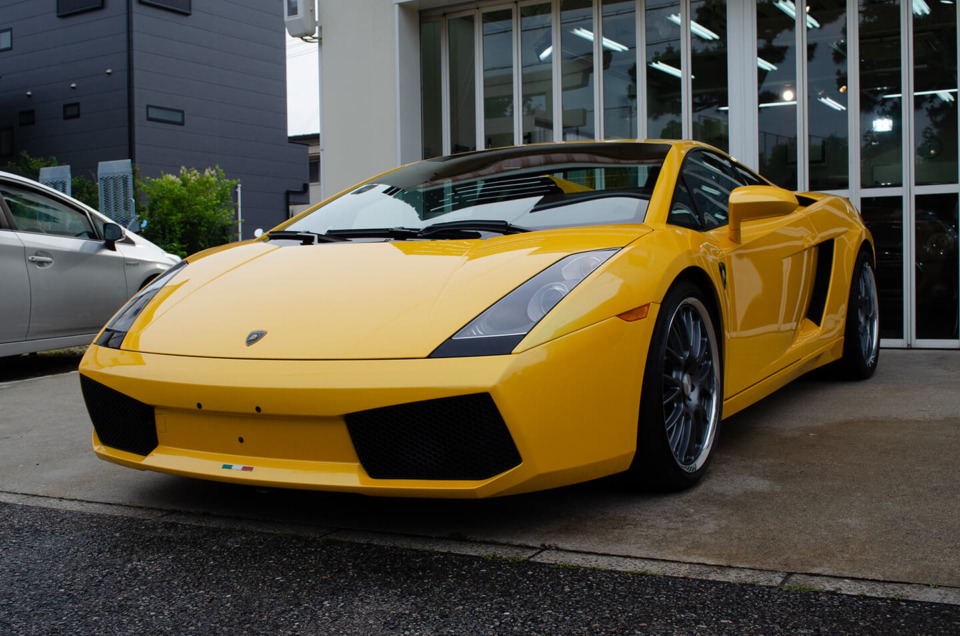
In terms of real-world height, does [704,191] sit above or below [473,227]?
above

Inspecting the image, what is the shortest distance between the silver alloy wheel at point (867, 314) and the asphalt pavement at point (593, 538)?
4.13 feet

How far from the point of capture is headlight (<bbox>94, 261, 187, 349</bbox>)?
259 cm

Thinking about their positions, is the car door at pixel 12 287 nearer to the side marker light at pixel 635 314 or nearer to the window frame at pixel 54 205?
the window frame at pixel 54 205

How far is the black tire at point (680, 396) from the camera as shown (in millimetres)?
2383

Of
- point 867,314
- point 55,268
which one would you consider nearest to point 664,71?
point 867,314

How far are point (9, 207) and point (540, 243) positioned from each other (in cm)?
435

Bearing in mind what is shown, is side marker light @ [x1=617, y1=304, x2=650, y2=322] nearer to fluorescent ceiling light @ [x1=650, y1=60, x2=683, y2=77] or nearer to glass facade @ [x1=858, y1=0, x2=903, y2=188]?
glass facade @ [x1=858, y1=0, x2=903, y2=188]

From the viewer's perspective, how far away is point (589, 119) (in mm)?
8133

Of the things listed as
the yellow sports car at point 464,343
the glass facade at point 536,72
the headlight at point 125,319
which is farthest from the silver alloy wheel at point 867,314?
the glass facade at point 536,72

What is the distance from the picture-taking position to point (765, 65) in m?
7.23

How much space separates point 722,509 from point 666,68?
236 inches

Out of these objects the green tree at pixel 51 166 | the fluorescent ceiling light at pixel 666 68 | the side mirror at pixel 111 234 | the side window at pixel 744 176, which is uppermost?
the green tree at pixel 51 166

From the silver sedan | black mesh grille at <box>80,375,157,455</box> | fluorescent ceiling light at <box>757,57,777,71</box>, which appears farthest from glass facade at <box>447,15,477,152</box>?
black mesh grille at <box>80,375,157,455</box>

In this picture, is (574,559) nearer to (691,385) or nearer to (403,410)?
(403,410)
